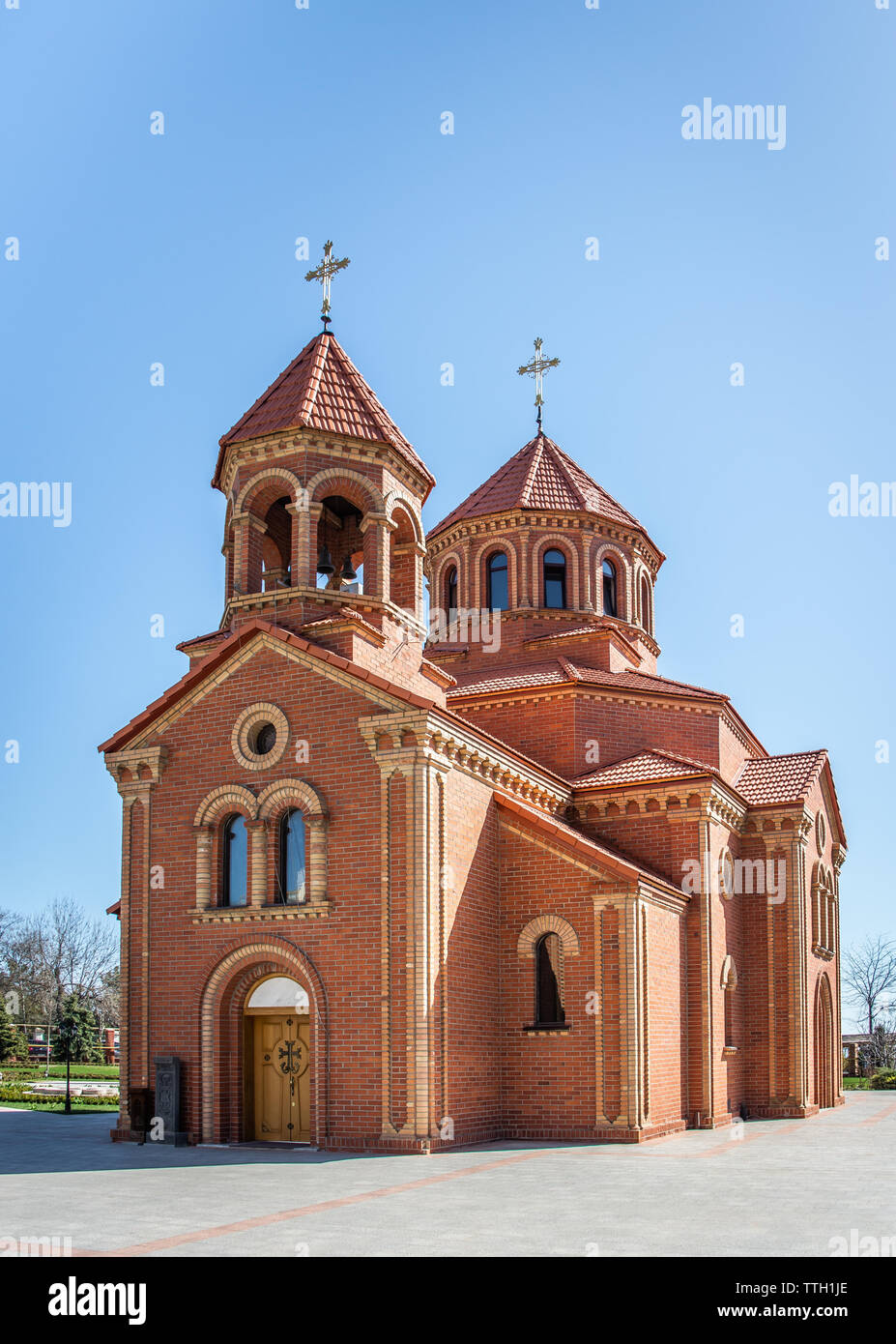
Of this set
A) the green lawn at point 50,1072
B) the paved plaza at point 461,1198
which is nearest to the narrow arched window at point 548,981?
the paved plaza at point 461,1198

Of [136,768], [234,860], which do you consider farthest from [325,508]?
[234,860]

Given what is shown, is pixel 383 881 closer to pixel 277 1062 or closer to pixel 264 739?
pixel 264 739

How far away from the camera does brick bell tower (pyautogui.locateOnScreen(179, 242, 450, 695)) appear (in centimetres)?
2072

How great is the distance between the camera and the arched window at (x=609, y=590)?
29.5 meters

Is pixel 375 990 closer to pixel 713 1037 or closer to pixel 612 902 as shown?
pixel 612 902

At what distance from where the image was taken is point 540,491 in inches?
1163

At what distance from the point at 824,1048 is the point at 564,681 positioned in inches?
416

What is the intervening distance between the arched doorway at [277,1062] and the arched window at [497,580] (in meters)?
12.4

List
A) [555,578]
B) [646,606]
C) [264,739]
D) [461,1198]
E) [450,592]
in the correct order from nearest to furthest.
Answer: [461,1198]
[264,739]
[555,578]
[450,592]
[646,606]

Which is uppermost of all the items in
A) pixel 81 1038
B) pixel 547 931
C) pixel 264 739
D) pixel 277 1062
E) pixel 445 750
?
pixel 264 739

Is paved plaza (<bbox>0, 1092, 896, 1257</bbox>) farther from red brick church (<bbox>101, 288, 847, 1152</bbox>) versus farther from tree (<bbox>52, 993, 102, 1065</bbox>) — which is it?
tree (<bbox>52, 993, 102, 1065</bbox>)

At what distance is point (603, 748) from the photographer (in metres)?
25.3

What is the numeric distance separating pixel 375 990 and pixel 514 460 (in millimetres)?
16935

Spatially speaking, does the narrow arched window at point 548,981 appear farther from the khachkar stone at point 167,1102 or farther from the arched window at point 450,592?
the arched window at point 450,592
